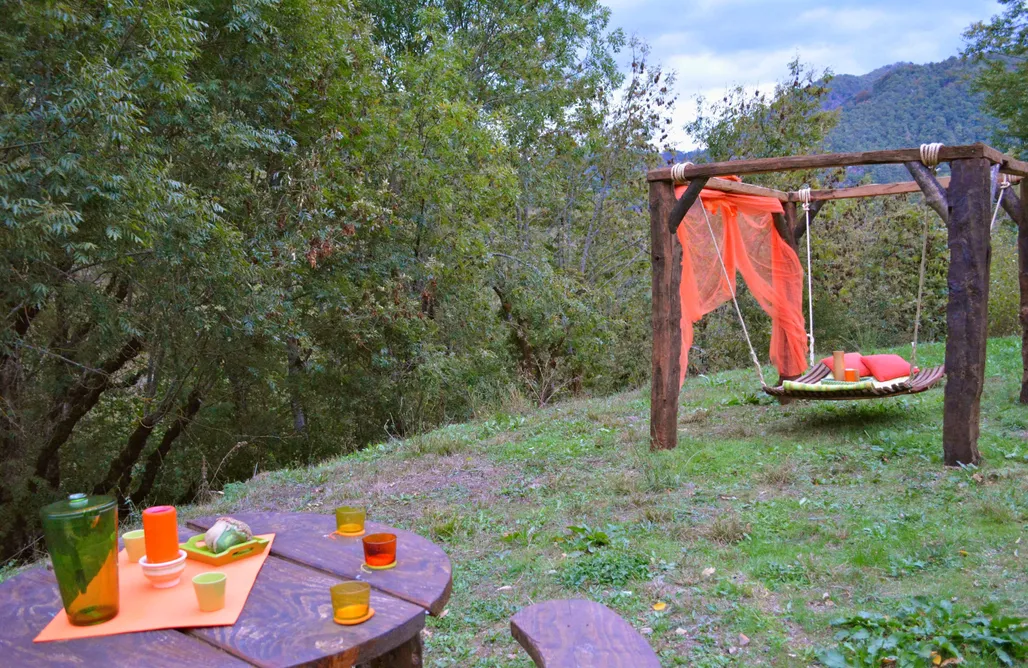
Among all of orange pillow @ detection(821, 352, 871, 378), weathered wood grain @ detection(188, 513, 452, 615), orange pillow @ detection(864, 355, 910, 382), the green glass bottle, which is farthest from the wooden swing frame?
the green glass bottle

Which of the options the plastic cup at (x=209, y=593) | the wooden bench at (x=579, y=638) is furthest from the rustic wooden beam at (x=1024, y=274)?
the plastic cup at (x=209, y=593)

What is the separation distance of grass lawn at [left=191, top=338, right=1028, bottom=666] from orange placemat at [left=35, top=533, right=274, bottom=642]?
4.05 feet

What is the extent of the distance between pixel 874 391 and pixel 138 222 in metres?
4.96

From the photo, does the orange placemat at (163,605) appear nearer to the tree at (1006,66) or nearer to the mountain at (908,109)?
the tree at (1006,66)

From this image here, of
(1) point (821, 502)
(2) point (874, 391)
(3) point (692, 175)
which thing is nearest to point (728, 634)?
(1) point (821, 502)

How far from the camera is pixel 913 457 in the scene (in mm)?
4863

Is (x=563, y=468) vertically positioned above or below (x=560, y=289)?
below

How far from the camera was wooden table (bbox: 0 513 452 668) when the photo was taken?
1396mm

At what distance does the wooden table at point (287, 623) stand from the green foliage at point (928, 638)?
147 cm

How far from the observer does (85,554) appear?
1468 mm

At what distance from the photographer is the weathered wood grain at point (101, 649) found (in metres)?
1.37

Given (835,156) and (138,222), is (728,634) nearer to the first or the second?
(835,156)

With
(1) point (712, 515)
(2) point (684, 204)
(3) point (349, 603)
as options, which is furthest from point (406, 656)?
(2) point (684, 204)

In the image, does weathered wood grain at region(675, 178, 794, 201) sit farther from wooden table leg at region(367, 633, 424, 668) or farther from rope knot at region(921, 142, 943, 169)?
wooden table leg at region(367, 633, 424, 668)
